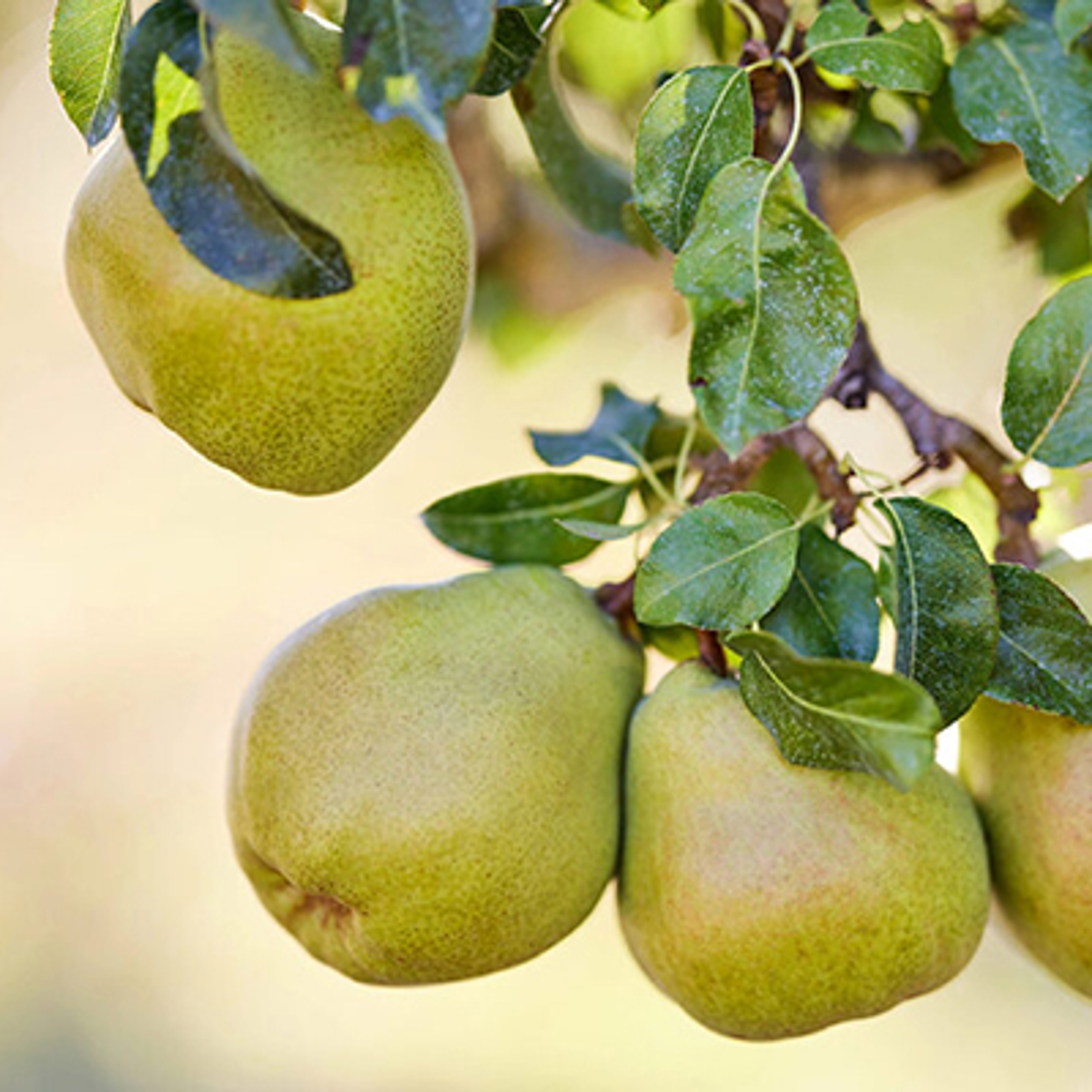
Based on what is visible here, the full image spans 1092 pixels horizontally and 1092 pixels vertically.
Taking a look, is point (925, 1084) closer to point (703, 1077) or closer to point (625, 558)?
point (703, 1077)

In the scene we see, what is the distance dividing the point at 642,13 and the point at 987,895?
21.3 inches

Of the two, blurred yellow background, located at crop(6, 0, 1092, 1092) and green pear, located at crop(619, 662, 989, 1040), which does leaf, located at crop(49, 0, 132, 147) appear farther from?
blurred yellow background, located at crop(6, 0, 1092, 1092)

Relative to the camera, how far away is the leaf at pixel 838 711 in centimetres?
64

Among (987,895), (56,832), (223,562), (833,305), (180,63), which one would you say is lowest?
(56,832)

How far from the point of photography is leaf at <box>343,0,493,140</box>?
23.0 inches

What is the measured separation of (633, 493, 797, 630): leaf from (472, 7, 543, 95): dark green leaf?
0.22m

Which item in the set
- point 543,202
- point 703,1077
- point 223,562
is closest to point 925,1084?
point 703,1077

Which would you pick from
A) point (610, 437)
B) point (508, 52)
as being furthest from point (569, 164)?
point (508, 52)

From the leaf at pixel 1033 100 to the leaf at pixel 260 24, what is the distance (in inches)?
14.2

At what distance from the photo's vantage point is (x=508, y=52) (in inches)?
29.0

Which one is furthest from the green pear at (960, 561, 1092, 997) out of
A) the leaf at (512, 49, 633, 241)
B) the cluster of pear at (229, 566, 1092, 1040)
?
the leaf at (512, 49, 633, 241)

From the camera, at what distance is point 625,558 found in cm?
272

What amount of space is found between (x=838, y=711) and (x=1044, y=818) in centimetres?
21

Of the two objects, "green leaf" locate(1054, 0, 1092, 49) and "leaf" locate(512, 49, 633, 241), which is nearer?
"green leaf" locate(1054, 0, 1092, 49)
